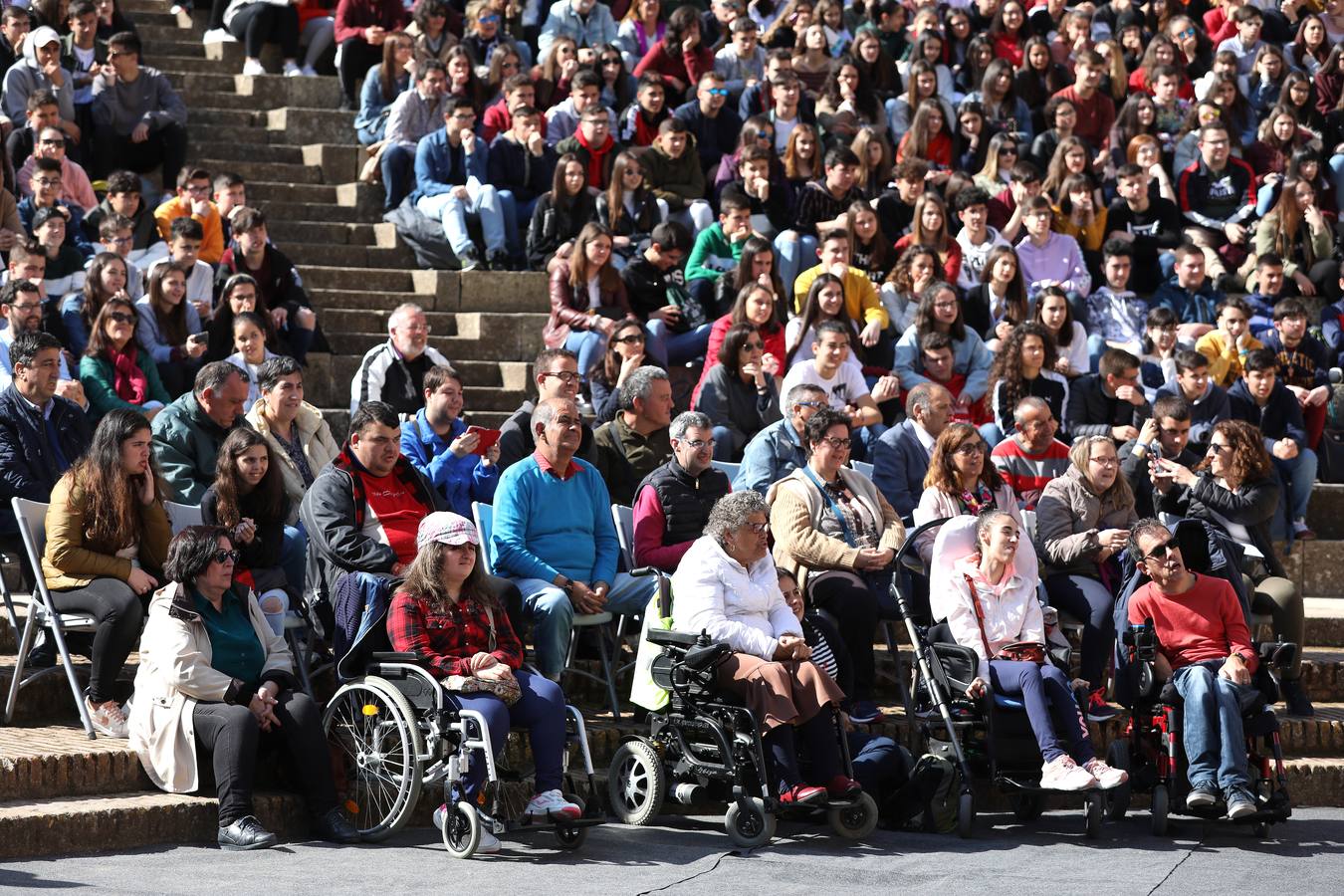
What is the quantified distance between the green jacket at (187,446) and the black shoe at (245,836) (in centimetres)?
197

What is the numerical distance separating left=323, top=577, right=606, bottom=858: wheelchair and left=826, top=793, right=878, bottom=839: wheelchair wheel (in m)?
0.87

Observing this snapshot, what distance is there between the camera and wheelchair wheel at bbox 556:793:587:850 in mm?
6539

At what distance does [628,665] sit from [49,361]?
2.69 meters

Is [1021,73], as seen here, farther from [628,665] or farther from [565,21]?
[628,665]

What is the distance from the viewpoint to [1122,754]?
7426 mm

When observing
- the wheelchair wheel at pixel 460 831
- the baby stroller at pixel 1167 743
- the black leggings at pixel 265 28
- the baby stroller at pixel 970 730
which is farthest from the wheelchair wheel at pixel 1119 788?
the black leggings at pixel 265 28

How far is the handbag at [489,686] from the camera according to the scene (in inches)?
261

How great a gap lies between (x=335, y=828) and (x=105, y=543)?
4.72 feet

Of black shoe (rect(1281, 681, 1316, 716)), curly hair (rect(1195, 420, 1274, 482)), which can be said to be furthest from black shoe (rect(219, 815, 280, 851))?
curly hair (rect(1195, 420, 1274, 482))

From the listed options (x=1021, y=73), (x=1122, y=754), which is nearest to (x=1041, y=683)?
(x=1122, y=754)

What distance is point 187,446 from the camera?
8.01m

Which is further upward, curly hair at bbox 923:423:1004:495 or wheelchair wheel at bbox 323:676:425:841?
curly hair at bbox 923:423:1004:495

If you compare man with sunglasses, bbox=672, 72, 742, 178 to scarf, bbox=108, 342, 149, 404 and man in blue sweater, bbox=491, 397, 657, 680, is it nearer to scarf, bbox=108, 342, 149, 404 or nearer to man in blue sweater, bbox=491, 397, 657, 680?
scarf, bbox=108, 342, 149, 404

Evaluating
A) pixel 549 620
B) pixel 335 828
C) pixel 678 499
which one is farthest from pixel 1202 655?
pixel 335 828
